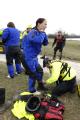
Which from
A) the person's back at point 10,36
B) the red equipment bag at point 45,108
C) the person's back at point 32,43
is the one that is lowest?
the red equipment bag at point 45,108

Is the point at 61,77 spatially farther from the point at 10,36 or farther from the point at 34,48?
the point at 10,36

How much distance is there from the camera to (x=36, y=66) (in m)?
9.57

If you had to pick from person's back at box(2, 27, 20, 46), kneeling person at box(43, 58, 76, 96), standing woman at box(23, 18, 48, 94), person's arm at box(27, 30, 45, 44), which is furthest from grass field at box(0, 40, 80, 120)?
person's arm at box(27, 30, 45, 44)

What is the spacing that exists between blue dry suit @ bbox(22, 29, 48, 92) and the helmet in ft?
4.18

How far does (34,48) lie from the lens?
9258mm

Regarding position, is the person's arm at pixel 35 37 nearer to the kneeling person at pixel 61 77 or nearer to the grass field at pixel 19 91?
the kneeling person at pixel 61 77

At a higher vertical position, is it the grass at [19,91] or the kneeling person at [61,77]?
the kneeling person at [61,77]

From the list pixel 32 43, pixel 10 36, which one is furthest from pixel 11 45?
pixel 32 43

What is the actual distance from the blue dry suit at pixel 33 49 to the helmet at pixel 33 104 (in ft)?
4.18

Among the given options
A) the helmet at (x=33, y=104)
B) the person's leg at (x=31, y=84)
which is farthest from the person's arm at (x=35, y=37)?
the helmet at (x=33, y=104)

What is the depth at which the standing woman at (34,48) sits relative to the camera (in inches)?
354

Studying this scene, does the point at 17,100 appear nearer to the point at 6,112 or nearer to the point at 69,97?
the point at 6,112

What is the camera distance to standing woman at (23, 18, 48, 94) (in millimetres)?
8987

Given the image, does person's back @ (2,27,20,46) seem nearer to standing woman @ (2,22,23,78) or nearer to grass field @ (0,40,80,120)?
standing woman @ (2,22,23,78)
